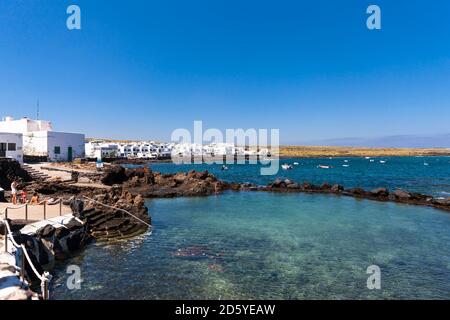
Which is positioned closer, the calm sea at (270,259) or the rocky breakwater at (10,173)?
the calm sea at (270,259)

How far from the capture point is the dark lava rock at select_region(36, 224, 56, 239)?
46.3 feet

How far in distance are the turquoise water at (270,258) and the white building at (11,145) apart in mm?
24873

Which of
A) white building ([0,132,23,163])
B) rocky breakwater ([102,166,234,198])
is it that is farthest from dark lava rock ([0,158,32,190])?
rocky breakwater ([102,166,234,198])

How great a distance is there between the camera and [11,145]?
41.1 metres

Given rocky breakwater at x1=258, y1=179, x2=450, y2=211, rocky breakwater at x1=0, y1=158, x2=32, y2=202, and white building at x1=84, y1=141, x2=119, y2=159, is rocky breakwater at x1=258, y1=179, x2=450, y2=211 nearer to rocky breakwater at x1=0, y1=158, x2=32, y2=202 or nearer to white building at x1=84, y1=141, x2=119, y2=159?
rocky breakwater at x1=0, y1=158, x2=32, y2=202

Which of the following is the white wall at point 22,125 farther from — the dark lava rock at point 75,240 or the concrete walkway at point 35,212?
the dark lava rock at point 75,240

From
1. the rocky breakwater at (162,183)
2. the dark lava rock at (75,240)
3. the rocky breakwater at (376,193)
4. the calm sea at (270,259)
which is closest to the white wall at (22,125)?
the rocky breakwater at (162,183)

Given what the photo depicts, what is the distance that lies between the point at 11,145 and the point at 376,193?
45055mm

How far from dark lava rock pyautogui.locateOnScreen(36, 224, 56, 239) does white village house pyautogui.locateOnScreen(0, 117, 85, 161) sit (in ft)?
145

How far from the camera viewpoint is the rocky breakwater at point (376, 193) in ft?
110

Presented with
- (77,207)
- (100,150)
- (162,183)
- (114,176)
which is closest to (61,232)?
(77,207)
